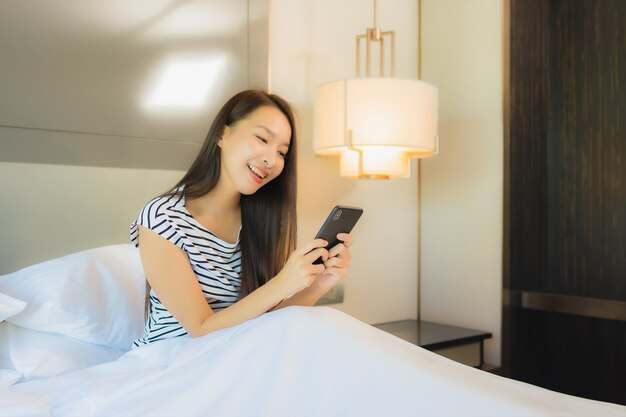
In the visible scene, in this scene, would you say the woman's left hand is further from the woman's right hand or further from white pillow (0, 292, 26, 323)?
white pillow (0, 292, 26, 323)

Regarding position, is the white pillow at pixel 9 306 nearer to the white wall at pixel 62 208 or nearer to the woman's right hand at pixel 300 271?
the white wall at pixel 62 208

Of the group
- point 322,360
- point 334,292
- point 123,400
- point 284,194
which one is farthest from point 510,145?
point 123,400

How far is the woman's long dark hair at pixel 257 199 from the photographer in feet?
5.30

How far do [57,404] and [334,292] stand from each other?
1.33 metres

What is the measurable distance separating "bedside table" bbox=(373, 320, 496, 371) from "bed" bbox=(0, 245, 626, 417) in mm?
1063

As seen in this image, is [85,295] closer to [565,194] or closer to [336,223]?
[336,223]

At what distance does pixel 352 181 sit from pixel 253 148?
0.97 m

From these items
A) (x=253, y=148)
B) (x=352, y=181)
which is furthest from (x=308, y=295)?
(x=352, y=181)

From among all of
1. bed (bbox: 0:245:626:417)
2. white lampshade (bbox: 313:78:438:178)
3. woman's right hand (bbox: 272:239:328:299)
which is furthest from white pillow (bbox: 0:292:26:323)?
white lampshade (bbox: 313:78:438:178)

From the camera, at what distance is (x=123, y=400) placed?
3.73 feet

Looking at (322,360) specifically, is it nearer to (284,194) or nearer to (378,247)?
(284,194)

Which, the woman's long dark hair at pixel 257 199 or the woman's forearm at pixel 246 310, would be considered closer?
the woman's forearm at pixel 246 310

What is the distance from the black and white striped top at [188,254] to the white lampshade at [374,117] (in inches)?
24.2

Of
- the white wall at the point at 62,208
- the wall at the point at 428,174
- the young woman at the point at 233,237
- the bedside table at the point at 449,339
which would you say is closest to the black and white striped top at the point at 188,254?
the young woman at the point at 233,237
